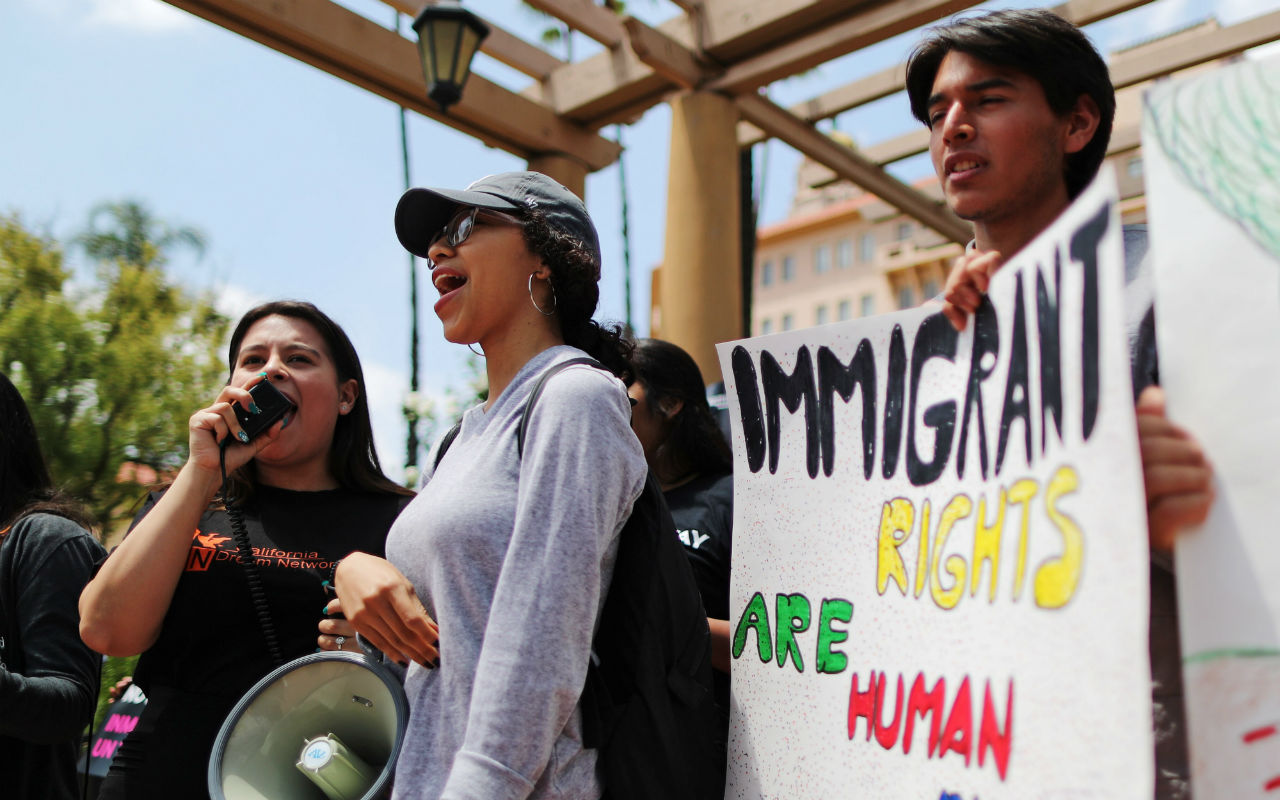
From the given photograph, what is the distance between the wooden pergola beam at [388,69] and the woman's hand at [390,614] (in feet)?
13.9

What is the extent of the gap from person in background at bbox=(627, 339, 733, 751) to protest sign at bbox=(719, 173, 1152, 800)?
0.71 metres

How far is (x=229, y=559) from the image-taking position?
2.28 meters

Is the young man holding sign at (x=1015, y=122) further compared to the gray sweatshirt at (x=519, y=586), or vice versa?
the young man holding sign at (x=1015, y=122)

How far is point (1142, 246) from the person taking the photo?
1447 mm

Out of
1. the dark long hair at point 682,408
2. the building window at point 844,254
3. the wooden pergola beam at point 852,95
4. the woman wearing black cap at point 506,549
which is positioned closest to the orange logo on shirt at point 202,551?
the woman wearing black cap at point 506,549

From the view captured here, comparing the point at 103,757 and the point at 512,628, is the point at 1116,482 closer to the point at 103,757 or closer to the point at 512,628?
the point at 512,628

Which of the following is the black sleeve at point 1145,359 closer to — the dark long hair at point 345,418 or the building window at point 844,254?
the dark long hair at point 345,418

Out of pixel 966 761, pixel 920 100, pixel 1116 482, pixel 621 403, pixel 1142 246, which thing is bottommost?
pixel 966 761

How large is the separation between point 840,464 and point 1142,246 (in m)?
0.49

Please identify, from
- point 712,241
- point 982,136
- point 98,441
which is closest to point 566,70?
point 712,241

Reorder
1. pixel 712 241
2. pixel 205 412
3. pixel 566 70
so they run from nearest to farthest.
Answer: pixel 205 412 → pixel 712 241 → pixel 566 70

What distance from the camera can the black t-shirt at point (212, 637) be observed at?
2.12 meters

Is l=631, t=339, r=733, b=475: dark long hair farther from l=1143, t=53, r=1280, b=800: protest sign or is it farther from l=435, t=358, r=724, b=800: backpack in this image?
l=1143, t=53, r=1280, b=800: protest sign

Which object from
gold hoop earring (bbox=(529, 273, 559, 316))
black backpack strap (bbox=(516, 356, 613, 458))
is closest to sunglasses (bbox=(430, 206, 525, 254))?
gold hoop earring (bbox=(529, 273, 559, 316))
